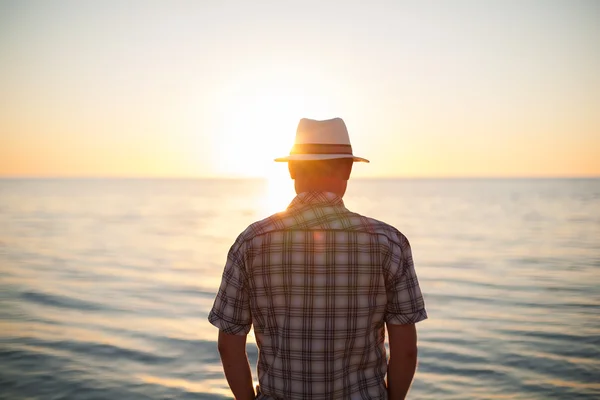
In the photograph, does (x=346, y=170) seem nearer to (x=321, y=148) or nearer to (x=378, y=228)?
(x=321, y=148)

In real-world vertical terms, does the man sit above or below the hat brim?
below

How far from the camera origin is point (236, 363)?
111 inches

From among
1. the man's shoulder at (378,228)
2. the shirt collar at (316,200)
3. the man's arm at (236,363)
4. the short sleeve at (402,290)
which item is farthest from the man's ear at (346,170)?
the man's arm at (236,363)

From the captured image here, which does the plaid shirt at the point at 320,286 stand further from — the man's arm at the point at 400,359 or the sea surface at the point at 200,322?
the sea surface at the point at 200,322

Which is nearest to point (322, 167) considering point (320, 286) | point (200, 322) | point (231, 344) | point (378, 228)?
point (378, 228)

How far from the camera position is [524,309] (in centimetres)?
1217

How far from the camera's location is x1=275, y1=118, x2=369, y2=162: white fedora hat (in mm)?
2695

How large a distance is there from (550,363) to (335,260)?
288 inches

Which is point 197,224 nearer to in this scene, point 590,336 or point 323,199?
point 590,336

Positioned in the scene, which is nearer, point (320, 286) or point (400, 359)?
point (320, 286)

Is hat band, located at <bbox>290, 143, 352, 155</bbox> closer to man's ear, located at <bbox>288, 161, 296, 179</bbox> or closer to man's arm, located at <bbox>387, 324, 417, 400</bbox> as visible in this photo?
man's ear, located at <bbox>288, 161, 296, 179</bbox>

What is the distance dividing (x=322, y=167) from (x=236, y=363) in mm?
1019

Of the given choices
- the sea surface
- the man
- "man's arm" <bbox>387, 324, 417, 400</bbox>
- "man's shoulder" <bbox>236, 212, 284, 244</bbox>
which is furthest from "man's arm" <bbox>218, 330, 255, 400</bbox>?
the sea surface

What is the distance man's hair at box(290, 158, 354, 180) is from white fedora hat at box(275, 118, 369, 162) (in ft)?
0.09
